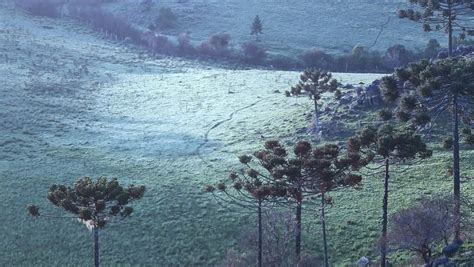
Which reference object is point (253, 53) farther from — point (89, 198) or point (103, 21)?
point (89, 198)

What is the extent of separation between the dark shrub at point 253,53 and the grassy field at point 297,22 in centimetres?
325

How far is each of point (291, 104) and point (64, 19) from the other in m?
84.8

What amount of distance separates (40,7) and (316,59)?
7308 centimetres

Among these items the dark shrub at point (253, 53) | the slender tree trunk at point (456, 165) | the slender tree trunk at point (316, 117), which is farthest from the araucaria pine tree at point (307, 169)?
the dark shrub at point (253, 53)

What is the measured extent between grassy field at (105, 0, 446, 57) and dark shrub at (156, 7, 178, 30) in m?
1.68

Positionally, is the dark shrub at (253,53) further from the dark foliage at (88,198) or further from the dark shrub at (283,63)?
the dark foliage at (88,198)

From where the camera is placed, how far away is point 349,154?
30.7 metres

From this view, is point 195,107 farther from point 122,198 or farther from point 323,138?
point 122,198

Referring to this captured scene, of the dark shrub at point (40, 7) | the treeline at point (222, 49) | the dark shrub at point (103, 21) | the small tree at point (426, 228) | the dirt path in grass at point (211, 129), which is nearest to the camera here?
the small tree at point (426, 228)

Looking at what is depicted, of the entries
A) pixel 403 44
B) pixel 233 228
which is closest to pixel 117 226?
pixel 233 228

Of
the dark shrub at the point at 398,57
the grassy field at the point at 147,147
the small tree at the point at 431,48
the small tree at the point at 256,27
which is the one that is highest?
the small tree at the point at 256,27

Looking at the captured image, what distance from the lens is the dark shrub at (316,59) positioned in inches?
4119

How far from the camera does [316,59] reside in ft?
347

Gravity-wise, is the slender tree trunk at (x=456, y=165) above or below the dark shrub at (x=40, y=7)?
below
